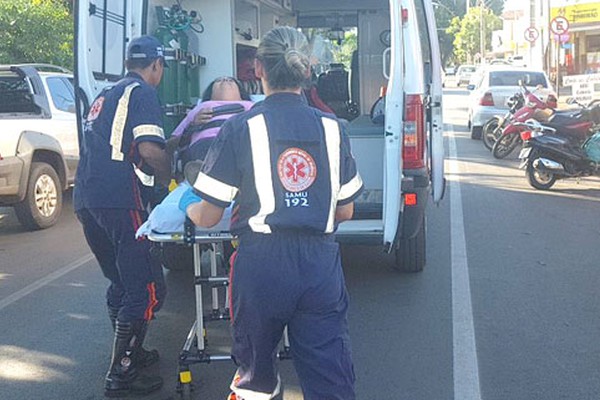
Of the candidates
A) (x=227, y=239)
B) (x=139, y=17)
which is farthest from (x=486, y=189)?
(x=227, y=239)

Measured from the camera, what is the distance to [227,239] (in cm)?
387

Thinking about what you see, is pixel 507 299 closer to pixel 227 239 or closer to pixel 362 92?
pixel 227 239

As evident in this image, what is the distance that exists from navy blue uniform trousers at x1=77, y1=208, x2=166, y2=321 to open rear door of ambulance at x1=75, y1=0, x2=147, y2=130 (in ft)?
3.69

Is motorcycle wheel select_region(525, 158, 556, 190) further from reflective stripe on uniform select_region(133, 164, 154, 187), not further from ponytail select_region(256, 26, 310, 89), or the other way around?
ponytail select_region(256, 26, 310, 89)

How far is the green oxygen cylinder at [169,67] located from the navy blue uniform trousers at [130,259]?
2.38 meters

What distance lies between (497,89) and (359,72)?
7433 mm

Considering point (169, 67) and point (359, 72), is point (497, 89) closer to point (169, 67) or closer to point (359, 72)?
point (359, 72)

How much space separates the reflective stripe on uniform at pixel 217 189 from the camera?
2957 mm

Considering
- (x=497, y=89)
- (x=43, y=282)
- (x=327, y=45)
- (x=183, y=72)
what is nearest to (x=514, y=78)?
(x=497, y=89)

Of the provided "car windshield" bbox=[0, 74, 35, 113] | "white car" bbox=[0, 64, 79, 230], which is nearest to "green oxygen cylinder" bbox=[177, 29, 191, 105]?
"white car" bbox=[0, 64, 79, 230]

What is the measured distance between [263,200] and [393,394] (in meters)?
1.98

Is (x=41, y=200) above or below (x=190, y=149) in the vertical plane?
below

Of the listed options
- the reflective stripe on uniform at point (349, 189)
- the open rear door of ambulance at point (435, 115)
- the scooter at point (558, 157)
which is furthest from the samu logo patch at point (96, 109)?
the scooter at point (558, 157)

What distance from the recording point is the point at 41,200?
378 inches
